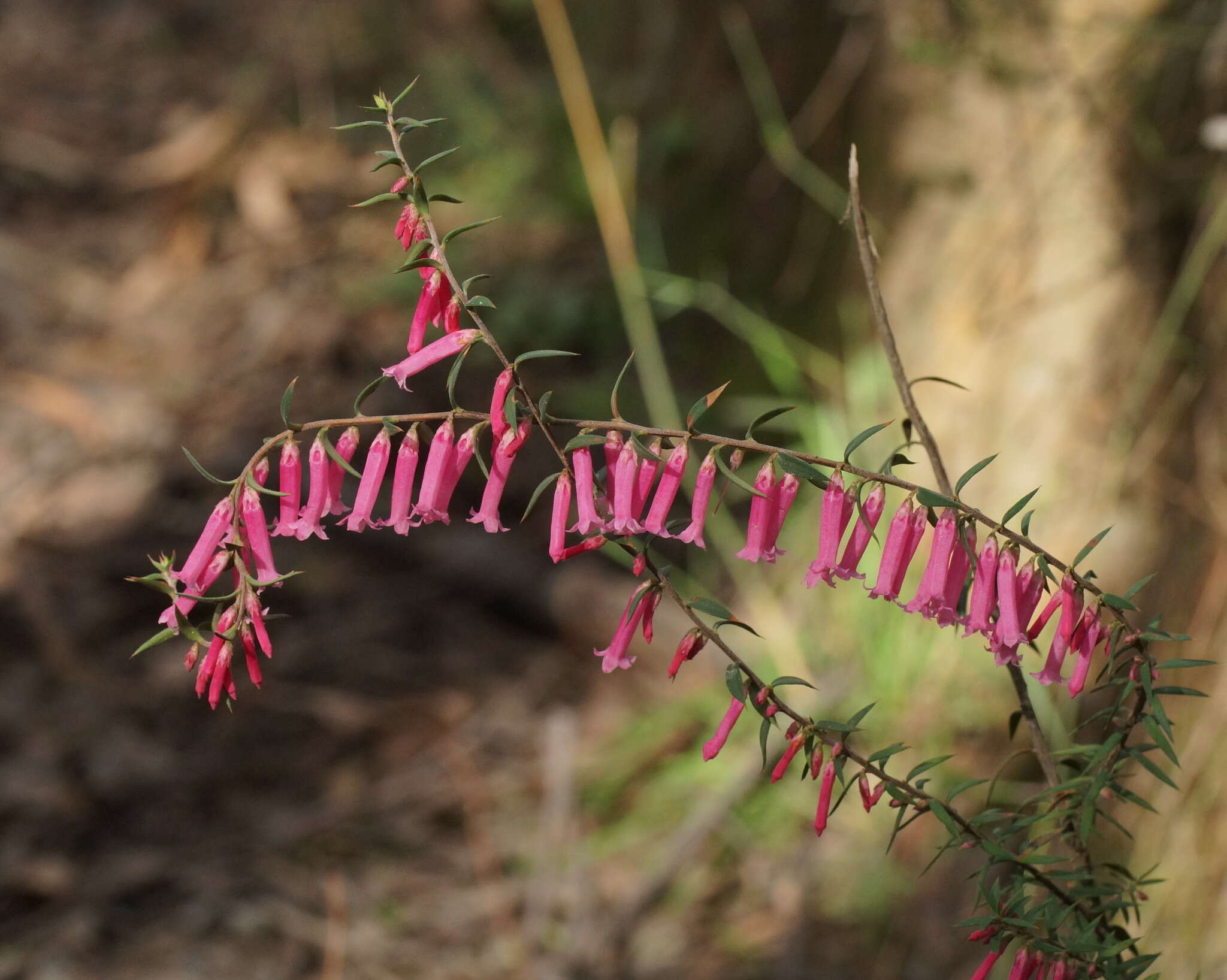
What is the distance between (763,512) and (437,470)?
0.43 metres

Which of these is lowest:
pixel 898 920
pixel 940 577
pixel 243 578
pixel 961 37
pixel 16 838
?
pixel 16 838

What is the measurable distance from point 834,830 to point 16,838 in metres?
2.60

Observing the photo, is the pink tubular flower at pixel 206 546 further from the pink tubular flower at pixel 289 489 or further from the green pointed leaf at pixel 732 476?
the green pointed leaf at pixel 732 476

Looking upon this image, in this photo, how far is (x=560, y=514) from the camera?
1486mm

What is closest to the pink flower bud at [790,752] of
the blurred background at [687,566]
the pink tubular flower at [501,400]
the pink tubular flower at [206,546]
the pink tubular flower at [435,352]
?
the pink tubular flower at [501,400]

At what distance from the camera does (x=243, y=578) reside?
135cm

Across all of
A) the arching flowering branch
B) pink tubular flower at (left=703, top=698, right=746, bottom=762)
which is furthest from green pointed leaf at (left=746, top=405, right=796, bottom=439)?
pink tubular flower at (left=703, top=698, right=746, bottom=762)

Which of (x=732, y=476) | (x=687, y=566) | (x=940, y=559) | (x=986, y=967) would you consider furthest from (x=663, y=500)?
(x=687, y=566)

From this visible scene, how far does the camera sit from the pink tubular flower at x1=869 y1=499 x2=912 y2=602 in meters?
1.52

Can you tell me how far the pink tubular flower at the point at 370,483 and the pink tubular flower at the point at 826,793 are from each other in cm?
65

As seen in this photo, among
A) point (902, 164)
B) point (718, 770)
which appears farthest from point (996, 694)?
point (902, 164)

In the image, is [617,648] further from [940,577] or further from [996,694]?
[996,694]

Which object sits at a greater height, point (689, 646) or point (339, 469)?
point (339, 469)

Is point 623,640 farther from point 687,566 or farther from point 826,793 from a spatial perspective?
point 687,566
